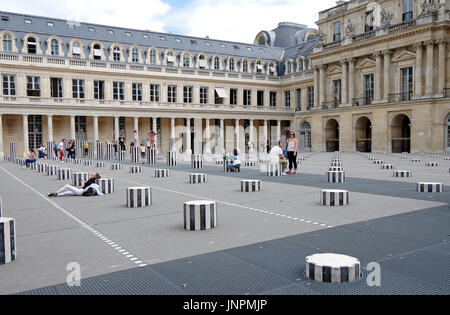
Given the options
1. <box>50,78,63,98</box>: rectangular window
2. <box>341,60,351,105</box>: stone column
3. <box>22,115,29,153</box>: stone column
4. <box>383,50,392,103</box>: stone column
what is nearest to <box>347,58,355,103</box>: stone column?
<box>341,60,351,105</box>: stone column

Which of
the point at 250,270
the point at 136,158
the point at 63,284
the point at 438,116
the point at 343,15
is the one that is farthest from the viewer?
the point at 343,15

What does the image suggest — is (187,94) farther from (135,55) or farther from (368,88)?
(368,88)

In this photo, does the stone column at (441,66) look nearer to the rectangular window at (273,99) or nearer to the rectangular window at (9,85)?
the rectangular window at (273,99)

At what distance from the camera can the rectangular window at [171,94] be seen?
54469 mm

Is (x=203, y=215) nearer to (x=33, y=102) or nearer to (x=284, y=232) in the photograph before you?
(x=284, y=232)

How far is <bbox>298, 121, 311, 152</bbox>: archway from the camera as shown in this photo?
57.3 meters

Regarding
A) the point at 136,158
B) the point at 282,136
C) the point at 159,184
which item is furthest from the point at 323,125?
the point at 159,184

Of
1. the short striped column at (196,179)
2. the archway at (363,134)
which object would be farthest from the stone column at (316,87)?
the short striped column at (196,179)

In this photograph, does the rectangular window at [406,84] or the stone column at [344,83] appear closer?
the rectangular window at [406,84]

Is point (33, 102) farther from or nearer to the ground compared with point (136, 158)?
farther from the ground

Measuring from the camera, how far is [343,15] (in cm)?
4847

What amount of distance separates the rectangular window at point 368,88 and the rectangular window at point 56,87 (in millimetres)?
34607

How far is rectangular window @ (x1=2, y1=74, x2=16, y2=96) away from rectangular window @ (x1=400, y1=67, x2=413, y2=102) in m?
40.9

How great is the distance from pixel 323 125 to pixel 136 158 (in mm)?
27496
